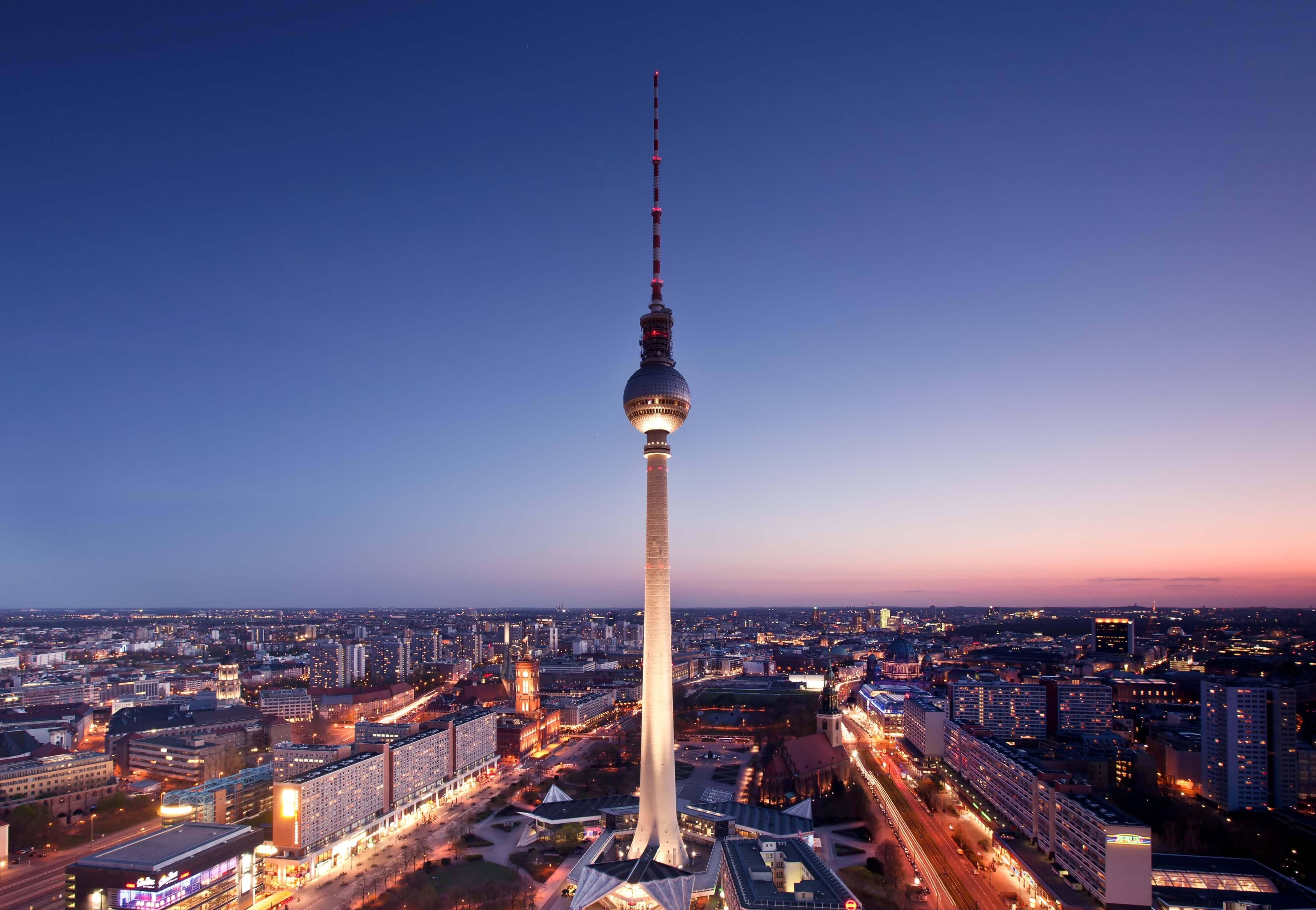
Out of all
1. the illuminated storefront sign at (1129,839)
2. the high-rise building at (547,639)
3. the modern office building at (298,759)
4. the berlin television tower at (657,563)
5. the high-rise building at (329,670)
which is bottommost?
the high-rise building at (547,639)

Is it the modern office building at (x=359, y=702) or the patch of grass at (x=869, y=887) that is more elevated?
the patch of grass at (x=869, y=887)

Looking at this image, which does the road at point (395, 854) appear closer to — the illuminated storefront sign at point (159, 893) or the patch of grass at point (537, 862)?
the patch of grass at point (537, 862)

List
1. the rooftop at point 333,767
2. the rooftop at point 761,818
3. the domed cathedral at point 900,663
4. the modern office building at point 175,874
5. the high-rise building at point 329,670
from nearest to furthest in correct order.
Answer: the modern office building at point 175,874 < the rooftop at point 761,818 < the rooftop at point 333,767 < the high-rise building at point 329,670 < the domed cathedral at point 900,663

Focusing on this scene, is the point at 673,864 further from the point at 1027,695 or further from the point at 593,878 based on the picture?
the point at 1027,695

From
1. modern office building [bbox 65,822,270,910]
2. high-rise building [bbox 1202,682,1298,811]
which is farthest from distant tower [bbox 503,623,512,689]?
high-rise building [bbox 1202,682,1298,811]

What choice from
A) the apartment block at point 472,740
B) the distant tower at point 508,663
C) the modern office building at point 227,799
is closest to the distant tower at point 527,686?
the apartment block at point 472,740
